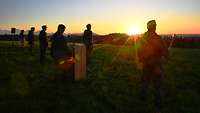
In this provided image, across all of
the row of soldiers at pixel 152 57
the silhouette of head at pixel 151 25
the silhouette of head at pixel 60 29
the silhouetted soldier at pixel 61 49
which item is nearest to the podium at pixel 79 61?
the silhouetted soldier at pixel 61 49

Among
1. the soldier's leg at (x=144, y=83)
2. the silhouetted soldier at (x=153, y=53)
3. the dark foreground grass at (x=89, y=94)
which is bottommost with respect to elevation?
the dark foreground grass at (x=89, y=94)

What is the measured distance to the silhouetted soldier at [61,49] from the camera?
1206 cm

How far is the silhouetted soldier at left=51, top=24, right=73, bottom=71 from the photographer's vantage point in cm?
1206

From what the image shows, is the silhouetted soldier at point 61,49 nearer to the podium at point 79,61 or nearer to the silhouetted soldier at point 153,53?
the podium at point 79,61

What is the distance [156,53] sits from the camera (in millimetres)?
9086

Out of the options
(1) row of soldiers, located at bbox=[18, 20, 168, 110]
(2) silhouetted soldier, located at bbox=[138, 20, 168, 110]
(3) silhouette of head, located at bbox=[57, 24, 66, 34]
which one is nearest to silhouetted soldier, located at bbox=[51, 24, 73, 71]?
(3) silhouette of head, located at bbox=[57, 24, 66, 34]

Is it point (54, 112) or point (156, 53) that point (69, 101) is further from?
point (156, 53)

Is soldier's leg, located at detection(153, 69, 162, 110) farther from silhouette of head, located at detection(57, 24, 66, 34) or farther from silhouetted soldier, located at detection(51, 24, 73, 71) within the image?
silhouette of head, located at detection(57, 24, 66, 34)

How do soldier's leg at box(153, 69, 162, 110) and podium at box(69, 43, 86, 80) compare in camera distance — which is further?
podium at box(69, 43, 86, 80)

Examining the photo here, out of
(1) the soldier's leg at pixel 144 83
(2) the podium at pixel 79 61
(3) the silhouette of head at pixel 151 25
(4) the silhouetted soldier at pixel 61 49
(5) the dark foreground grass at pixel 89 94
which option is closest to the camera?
(5) the dark foreground grass at pixel 89 94

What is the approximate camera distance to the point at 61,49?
12109mm

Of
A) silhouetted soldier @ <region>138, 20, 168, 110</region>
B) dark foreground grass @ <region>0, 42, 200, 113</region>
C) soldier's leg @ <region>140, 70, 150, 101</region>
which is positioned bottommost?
dark foreground grass @ <region>0, 42, 200, 113</region>

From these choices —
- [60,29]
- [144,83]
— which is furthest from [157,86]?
[60,29]

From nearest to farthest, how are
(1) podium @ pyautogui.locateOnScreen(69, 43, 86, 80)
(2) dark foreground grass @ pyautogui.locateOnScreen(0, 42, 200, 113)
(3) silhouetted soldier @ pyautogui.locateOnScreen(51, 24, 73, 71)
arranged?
(2) dark foreground grass @ pyautogui.locateOnScreen(0, 42, 200, 113) < (3) silhouetted soldier @ pyautogui.locateOnScreen(51, 24, 73, 71) < (1) podium @ pyautogui.locateOnScreen(69, 43, 86, 80)
